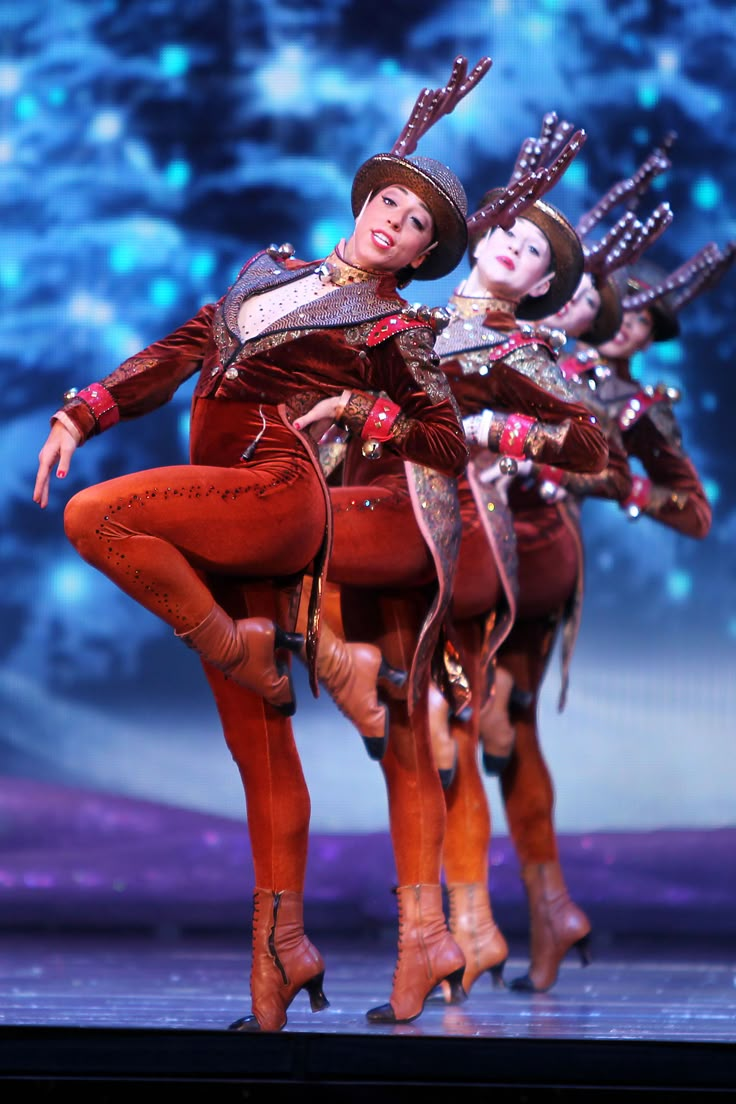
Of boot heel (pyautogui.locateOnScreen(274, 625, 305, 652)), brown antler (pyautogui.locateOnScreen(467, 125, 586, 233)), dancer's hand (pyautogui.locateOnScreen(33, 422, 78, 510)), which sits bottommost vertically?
boot heel (pyautogui.locateOnScreen(274, 625, 305, 652))

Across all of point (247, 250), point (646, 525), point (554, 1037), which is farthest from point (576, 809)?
point (554, 1037)

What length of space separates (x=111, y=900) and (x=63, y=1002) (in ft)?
7.22

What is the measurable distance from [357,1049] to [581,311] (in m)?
2.34

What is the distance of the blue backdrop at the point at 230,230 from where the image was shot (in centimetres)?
563

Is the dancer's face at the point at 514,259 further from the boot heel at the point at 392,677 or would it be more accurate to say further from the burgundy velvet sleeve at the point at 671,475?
the boot heel at the point at 392,677

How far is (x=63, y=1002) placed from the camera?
3.42 m

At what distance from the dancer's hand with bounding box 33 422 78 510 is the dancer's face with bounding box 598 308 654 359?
2071 mm

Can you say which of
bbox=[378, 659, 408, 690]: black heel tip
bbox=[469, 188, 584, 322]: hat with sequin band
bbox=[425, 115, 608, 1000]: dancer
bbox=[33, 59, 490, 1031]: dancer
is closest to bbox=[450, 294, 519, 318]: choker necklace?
bbox=[425, 115, 608, 1000]: dancer

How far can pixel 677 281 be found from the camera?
463 cm

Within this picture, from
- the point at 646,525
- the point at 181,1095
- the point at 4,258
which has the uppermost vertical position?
the point at 4,258

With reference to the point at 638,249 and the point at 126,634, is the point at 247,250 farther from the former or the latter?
the point at 638,249

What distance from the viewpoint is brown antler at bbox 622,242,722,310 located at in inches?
181

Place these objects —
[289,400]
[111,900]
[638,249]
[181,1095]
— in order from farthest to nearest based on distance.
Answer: [111,900]
[638,249]
[289,400]
[181,1095]

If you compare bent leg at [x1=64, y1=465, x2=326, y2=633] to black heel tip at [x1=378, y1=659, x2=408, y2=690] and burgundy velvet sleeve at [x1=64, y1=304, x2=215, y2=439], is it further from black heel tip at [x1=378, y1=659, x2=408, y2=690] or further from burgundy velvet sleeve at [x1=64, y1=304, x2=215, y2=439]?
black heel tip at [x1=378, y1=659, x2=408, y2=690]
